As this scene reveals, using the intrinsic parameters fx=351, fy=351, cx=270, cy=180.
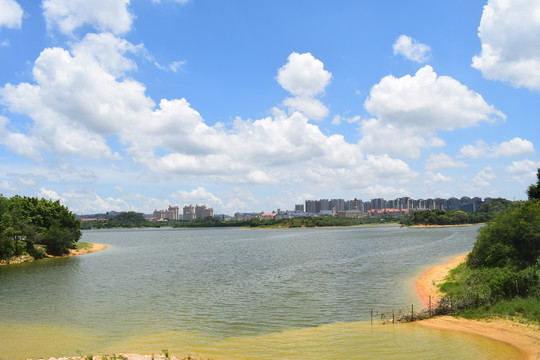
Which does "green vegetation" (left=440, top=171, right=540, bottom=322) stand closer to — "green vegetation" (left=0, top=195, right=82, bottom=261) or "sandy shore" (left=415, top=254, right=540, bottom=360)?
"sandy shore" (left=415, top=254, right=540, bottom=360)

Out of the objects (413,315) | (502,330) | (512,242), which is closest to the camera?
(502,330)

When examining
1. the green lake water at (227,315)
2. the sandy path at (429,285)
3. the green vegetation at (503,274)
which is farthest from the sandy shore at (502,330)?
the sandy path at (429,285)

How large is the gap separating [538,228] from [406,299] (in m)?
16.3

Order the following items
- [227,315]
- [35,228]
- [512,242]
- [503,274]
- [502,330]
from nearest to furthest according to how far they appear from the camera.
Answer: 1. [502,330]
2. [503,274]
3. [227,315]
4. [512,242]
5. [35,228]

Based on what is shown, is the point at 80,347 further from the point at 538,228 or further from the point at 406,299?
the point at 538,228

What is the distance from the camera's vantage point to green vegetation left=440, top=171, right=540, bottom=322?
86.7ft

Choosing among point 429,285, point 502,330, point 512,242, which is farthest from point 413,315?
point 512,242

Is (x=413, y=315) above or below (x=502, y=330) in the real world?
below

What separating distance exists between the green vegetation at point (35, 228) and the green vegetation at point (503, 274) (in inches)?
3047

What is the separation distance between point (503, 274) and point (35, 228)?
94.0 meters

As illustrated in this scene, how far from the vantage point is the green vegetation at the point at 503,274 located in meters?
26.4

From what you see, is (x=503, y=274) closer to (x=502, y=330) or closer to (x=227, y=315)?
(x=502, y=330)

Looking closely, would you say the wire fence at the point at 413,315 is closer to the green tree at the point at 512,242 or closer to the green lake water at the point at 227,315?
the green lake water at the point at 227,315

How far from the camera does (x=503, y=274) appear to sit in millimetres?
28500
